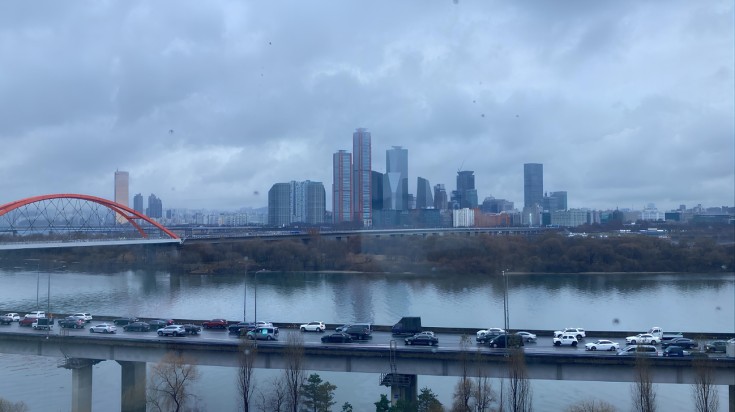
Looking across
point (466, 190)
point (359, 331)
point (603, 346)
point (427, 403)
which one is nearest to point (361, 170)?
point (466, 190)

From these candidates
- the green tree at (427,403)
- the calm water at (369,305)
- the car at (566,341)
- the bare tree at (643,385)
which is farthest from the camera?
the calm water at (369,305)

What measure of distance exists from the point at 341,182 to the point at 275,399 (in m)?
16.4

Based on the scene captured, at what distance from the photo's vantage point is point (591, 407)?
506 cm

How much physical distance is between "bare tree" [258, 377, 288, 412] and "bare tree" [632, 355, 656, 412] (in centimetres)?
281

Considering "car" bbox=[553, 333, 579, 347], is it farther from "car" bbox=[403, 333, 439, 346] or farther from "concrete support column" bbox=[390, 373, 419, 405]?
"concrete support column" bbox=[390, 373, 419, 405]

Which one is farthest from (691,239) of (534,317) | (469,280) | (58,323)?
(58,323)

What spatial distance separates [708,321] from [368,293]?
18.4 feet

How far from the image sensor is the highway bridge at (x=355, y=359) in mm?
5199

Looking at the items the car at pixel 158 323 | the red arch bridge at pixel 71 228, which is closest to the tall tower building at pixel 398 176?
the red arch bridge at pixel 71 228

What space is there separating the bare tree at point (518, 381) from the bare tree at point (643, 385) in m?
0.84

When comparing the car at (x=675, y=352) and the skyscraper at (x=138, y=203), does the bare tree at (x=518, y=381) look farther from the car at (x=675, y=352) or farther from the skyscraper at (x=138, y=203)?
the skyscraper at (x=138, y=203)

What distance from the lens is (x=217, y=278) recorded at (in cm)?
1462

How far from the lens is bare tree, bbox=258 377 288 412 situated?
5325 millimetres

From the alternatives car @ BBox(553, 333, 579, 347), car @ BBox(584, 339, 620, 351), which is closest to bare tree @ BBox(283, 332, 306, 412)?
car @ BBox(553, 333, 579, 347)
